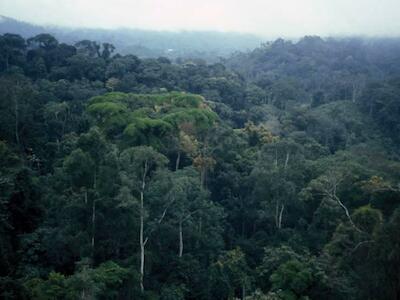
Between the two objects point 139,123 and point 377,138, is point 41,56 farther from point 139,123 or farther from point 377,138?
point 377,138

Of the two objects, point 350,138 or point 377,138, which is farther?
point 377,138

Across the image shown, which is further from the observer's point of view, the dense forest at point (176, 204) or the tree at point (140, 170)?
the tree at point (140, 170)

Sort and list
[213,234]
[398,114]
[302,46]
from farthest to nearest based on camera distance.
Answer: [302,46], [398,114], [213,234]

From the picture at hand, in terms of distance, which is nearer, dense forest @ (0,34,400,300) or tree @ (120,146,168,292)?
dense forest @ (0,34,400,300)

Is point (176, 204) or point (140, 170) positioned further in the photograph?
point (176, 204)

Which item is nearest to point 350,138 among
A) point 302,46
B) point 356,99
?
point 356,99

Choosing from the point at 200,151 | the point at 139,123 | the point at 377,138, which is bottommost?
the point at 377,138

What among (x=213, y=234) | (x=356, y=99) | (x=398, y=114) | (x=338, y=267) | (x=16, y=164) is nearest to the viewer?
(x=338, y=267)

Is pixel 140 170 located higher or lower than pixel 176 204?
higher
